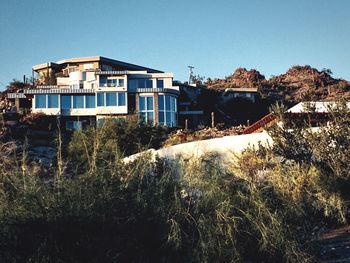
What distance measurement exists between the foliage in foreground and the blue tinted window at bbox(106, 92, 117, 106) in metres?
32.4

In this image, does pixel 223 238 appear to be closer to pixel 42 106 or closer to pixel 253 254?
pixel 253 254

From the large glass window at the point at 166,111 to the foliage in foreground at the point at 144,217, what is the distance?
106ft

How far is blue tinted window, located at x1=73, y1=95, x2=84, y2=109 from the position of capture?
42.9 m

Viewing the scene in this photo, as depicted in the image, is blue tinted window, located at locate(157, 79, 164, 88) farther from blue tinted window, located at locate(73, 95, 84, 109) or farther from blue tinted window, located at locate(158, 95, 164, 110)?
blue tinted window, located at locate(73, 95, 84, 109)

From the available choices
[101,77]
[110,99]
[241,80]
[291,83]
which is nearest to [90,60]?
[101,77]

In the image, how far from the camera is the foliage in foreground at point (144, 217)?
8109 millimetres

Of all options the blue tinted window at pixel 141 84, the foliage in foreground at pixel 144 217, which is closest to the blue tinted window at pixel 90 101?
the blue tinted window at pixel 141 84

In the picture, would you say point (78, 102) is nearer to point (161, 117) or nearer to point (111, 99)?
point (111, 99)

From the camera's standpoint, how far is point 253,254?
9.12 meters

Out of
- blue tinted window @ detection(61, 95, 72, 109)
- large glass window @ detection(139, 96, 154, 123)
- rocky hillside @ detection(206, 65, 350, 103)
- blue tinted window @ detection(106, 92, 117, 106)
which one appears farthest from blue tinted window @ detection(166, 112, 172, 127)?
rocky hillside @ detection(206, 65, 350, 103)

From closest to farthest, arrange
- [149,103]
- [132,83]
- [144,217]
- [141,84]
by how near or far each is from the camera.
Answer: [144,217] < [149,103] < [132,83] < [141,84]

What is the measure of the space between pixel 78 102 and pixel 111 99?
9.70ft

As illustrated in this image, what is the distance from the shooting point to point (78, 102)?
43.0 metres

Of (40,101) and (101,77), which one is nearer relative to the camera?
(40,101)
